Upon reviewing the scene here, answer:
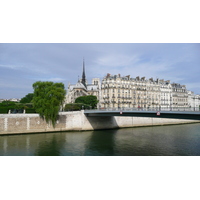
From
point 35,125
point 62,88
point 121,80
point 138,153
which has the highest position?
point 121,80

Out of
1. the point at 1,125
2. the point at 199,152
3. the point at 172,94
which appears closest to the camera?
the point at 199,152

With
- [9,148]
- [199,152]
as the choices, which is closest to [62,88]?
[9,148]

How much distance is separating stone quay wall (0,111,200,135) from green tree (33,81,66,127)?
1.25m

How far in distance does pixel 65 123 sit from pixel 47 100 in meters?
5.55

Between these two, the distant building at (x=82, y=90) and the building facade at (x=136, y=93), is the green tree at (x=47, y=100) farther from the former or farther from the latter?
the distant building at (x=82, y=90)

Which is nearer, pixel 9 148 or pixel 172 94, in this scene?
pixel 9 148

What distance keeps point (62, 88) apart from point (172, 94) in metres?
53.9

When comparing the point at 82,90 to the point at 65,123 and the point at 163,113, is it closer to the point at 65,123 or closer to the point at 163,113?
the point at 65,123

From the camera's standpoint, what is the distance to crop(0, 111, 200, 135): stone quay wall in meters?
29.9

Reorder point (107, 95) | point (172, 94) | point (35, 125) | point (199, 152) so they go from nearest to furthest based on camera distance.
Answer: point (199, 152) → point (35, 125) → point (107, 95) → point (172, 94)

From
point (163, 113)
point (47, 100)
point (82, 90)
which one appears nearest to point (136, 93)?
point (82, 90)

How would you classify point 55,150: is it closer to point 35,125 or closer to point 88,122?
point 35,125

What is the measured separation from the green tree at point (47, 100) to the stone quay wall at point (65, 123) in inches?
49.4

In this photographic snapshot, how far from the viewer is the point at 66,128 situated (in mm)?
34156
